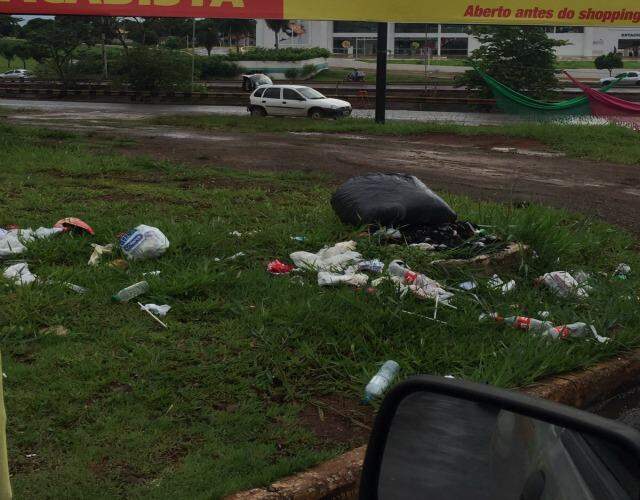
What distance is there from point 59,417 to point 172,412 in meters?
0.52

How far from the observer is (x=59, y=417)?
3.84 metres

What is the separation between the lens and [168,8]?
1952 centimetres

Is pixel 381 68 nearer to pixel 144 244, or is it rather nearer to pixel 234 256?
pixel 234 256

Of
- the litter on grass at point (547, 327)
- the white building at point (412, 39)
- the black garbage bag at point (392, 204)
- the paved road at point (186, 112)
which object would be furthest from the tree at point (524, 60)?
the white building at point (412, 39)

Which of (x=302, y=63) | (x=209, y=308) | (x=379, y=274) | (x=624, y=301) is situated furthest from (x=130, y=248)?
(x=302, y=63)

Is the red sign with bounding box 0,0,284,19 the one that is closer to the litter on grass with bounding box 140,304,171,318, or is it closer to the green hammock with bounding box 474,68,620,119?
the green hammock with bounding box 474,68,620,119

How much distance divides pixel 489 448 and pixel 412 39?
119 metres

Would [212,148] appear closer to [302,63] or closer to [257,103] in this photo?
[257,103]

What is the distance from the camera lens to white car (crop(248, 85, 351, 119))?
31.1m

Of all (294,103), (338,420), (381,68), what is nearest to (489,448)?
(338,420)

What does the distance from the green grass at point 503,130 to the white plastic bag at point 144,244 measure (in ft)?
37.0

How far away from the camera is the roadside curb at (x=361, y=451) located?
3318 mm

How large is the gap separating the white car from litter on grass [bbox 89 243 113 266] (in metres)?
25.1

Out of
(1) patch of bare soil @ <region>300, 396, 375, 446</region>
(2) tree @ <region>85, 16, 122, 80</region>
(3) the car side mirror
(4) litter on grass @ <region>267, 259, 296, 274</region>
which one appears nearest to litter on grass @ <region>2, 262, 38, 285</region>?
(4) litter on grass @ <region>267, 259, 296, 274</region>
